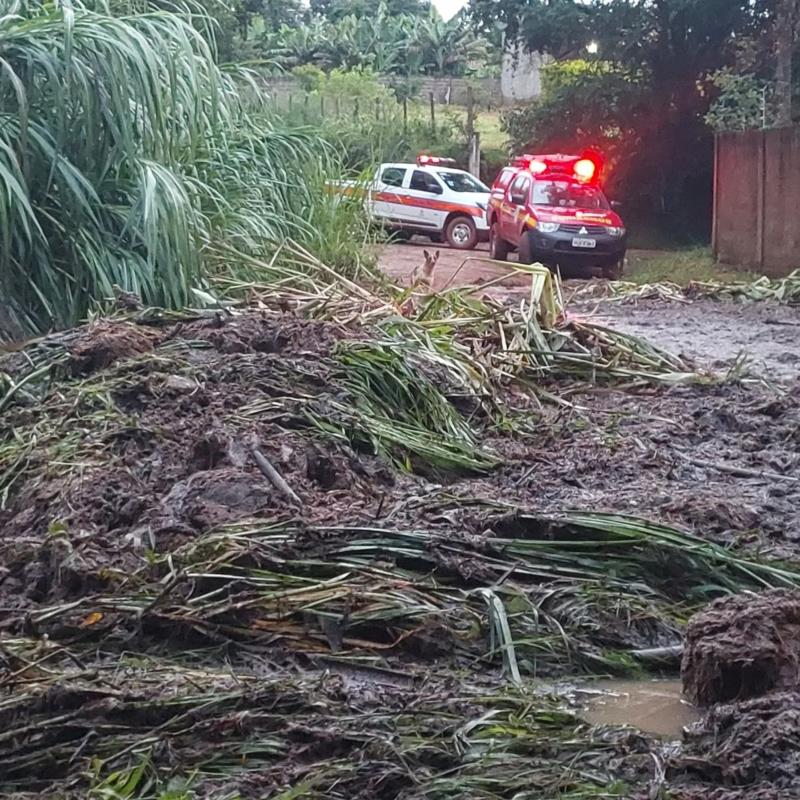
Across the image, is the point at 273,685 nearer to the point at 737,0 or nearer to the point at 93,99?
the point at 93,99

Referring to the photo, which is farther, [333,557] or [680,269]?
[680,269]

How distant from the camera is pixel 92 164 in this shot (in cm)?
810

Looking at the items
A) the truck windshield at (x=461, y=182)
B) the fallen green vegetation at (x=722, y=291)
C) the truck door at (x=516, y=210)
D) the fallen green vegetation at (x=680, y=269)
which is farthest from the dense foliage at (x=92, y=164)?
the truck windshield at (x=461, y=182)

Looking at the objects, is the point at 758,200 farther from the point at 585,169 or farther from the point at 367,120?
the point at 367,120

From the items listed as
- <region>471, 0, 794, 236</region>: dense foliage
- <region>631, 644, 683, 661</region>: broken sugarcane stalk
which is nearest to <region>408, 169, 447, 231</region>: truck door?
<region>471, 0, 794, 236</region>: dense foliage

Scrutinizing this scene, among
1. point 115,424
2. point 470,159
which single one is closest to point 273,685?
point 115,424

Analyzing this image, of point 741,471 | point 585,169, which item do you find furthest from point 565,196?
point 741,471

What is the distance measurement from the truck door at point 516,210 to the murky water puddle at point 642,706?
1301 centimetres

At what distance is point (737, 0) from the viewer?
68.1 feet

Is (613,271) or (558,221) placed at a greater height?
(558,221)

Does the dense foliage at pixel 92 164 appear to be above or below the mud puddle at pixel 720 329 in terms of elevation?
above

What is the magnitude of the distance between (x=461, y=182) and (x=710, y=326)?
11176 mm

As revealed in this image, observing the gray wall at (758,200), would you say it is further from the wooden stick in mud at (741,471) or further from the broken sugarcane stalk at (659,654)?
the broken sugarcane stalk at (659,654)

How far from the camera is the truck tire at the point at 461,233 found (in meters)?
20.6
